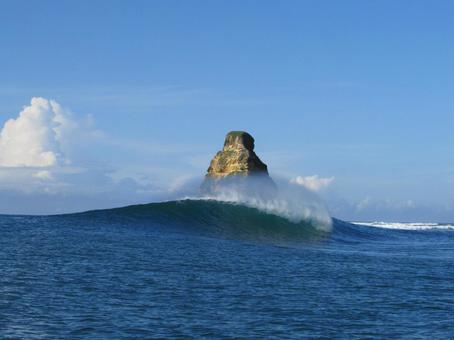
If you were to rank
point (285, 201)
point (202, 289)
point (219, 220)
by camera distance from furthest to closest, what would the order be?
point (285, 201), point (219, 220), point (202, 289)

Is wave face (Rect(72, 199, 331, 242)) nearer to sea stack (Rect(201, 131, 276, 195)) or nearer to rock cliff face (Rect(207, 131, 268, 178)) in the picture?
sea stack (Rect(201, 131, 276, 195))

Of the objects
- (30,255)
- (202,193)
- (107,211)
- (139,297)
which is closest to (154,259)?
(30,255)

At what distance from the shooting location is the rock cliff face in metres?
65.2

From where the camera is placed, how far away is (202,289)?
731 inches

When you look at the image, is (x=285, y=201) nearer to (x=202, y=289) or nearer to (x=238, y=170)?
(x=238, y=170)

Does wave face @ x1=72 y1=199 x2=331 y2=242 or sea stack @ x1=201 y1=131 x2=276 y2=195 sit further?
sea stack @ x1=201 y1=131 x2=276 y2=195

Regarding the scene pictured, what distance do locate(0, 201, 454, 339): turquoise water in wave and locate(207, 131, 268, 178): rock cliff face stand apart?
29.0 m

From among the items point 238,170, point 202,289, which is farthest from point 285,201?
point 202,289

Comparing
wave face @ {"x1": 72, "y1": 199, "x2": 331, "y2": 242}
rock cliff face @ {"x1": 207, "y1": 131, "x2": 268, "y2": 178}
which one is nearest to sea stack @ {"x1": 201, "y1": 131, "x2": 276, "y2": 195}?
rock cliff face @ {"x1": 207, "y1": 131, "x2": 268, "y2": 178}

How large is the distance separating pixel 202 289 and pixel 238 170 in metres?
46.8

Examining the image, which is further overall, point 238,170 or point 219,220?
point 238,170

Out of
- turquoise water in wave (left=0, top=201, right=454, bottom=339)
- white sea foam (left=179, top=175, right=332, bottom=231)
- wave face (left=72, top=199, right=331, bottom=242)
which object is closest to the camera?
turquoise water in wave (left=0, top=201, right=454, bottom=339)

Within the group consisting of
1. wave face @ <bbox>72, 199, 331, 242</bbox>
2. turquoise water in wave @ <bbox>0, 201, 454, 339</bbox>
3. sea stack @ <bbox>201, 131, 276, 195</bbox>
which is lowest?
turquoise water in wave @ <bbox>0, 201, 454, 339</bbox>

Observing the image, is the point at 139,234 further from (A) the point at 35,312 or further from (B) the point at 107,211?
(A) the point at 35,312
